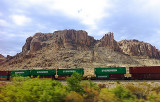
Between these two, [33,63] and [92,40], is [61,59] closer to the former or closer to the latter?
[33,63]

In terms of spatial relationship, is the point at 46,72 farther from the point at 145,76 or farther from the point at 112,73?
the point at 145,76

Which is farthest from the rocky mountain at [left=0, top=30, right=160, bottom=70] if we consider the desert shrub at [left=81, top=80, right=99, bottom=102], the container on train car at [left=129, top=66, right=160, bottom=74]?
the desert shrub at [left=81, top=80, right=99, bottom=102]

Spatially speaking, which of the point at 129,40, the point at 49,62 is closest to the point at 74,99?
the point at 49,62

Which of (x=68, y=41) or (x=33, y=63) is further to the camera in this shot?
(x=68, y=41)

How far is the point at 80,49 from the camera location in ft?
335

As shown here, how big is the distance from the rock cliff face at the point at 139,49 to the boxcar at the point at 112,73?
92.9 meters

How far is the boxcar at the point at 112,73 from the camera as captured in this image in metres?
30.3

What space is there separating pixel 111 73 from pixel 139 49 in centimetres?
10671

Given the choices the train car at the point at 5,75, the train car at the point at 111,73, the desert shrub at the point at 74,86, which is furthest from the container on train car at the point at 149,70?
the train car at the point at 5,75

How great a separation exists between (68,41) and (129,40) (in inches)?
2720

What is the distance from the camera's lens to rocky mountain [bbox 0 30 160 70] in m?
81.8

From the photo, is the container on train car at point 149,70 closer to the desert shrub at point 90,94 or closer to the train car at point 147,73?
the train car at point 147,73

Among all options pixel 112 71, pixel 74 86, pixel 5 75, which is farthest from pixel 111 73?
pixel 5 75

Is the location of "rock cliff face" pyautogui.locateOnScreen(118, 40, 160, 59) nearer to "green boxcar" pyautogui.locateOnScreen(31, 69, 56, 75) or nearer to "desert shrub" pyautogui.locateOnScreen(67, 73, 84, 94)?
"green boxcar" pyautogui.locateOnScreen(31, 69, 56, 75)
